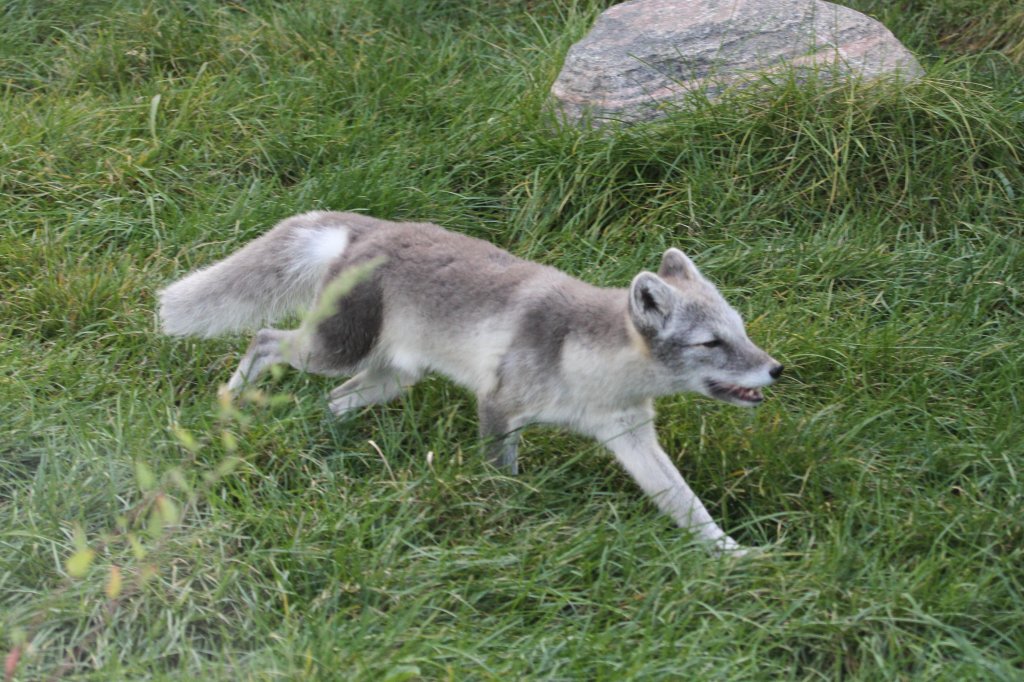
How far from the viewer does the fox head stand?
4.07m

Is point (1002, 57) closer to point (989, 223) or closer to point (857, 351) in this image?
point (989, 223)

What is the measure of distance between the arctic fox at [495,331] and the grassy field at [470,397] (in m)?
0.15

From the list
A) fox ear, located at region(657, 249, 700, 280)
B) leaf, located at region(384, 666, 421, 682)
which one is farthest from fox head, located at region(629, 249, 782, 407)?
leaf, located at region(384, 666, 421, 682)

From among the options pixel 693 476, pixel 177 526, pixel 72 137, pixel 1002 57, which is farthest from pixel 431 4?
pixel 177 526

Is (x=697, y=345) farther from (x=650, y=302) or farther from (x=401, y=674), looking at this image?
(x=401, y=674)

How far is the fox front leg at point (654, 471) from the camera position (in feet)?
13.2

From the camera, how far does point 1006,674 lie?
3.35 meters

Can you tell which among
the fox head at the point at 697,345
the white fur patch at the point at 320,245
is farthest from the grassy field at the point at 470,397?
the white fur patch at the point at 320,245

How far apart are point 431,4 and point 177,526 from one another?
169 inches

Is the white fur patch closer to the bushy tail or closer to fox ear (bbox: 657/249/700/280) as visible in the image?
the bushy tail

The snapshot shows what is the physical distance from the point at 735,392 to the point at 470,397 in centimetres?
103

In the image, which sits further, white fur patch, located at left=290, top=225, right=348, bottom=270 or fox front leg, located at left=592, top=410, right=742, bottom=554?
white fur patch, located at left=290, top=225, right=348, bottom=270

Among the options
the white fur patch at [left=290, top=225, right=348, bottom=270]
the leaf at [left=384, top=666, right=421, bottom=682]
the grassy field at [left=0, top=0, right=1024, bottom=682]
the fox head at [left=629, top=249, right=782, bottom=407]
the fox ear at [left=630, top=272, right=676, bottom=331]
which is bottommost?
the grassy field at [left=0, top=0, right=1024, bottom=682]

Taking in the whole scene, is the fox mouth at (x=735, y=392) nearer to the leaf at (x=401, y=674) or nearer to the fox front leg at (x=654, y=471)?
the fox front leg at (x=654, y=471)
